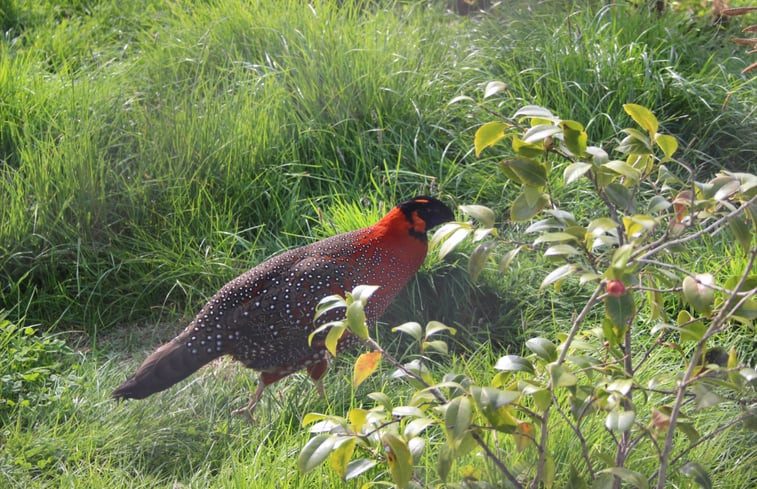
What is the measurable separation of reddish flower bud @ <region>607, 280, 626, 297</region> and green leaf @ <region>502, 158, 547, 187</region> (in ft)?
1.03

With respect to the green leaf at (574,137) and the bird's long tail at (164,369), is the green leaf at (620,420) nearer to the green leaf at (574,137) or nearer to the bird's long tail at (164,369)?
the green leaf at (574,137)

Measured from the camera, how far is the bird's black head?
330 centimetres

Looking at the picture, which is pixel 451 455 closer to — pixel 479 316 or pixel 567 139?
pixel 567 139

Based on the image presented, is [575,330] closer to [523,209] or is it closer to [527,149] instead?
[523,209]

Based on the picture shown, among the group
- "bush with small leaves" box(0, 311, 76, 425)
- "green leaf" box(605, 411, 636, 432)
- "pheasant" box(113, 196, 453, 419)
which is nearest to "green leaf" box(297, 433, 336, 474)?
"green leaf" box(605, 411, 636, 432)

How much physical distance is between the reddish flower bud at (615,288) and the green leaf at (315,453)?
0.62 metres

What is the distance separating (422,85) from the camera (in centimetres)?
446

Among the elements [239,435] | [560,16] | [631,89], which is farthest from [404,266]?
[560,16]

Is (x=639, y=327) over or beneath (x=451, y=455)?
beneath

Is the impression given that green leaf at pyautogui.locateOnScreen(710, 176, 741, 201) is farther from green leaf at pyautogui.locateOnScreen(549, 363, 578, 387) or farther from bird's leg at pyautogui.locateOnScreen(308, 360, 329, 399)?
bird's leg at pyautogui.locateOnScreen(308, 360, 329, 399)

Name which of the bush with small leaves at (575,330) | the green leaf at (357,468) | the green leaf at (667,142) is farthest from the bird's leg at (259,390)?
the green leaf at (667,142)

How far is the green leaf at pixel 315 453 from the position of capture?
1.79m

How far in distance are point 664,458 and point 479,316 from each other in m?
1.86

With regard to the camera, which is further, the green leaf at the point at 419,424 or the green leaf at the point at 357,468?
the green leaf at the point at 357,468
